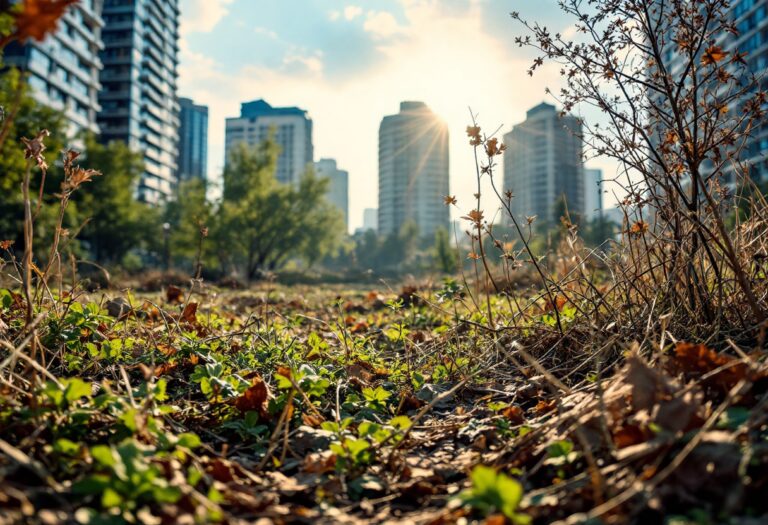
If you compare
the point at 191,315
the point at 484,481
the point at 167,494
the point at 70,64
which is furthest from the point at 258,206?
the point at 70,64

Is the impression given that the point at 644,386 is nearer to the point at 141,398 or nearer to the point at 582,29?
the point at 141,398

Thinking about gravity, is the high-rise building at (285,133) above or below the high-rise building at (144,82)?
above

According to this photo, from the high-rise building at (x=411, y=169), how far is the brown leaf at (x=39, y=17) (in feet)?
450

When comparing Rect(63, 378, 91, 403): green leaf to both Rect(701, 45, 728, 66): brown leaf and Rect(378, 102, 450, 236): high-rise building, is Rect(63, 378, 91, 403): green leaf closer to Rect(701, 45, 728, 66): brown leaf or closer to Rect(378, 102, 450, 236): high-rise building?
Rect(701, 45, 728, 66): brown leaf

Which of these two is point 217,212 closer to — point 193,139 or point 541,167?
point 541,167

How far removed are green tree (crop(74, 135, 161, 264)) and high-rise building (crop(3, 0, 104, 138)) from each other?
1424 cm

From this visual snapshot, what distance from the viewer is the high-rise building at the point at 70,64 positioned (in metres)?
47.3

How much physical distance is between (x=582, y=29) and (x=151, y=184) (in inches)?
3345

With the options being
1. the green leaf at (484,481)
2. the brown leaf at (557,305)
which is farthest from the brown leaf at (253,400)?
the brown leaf at (557,305)

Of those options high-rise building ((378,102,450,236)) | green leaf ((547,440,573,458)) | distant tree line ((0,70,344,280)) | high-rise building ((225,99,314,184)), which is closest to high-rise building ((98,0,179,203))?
distant tree line ((0,70,344,280))

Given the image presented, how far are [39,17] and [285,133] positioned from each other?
151922 millimetres

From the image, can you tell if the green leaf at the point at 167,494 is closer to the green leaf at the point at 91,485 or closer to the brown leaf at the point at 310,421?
the green leaf at the point at 91,485

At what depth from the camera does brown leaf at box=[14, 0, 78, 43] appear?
3.45 feet

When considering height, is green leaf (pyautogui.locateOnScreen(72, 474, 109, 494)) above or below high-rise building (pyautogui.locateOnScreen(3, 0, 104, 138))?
below
